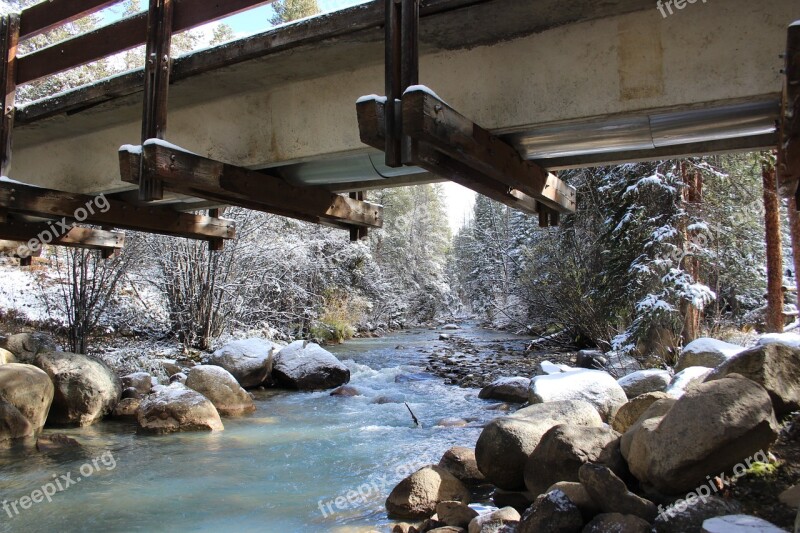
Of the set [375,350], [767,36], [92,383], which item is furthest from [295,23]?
[375,350]

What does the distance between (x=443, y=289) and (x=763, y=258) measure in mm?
29980

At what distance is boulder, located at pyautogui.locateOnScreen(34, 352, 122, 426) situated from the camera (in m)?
9.23

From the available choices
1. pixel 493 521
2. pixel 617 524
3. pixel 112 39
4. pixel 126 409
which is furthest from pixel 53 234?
pixel 617 524

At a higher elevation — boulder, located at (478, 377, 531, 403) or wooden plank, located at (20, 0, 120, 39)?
wooden plank, located at (20, 0, 120, 39)

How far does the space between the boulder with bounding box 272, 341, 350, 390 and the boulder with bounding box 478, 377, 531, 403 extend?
10.9 ft

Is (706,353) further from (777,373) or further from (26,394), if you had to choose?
(26,394)

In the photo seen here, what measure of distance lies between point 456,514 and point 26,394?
21.3ft

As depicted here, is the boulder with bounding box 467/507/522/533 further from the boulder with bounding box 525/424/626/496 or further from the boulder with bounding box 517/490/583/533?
the boulder with bounding box 525/424/626/496

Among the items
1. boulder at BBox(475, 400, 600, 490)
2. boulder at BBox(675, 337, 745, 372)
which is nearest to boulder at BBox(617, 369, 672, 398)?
boulder at BBox(675, 337, 745, 372)

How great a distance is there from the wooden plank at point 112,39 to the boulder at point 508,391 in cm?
808

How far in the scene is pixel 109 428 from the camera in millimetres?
9188

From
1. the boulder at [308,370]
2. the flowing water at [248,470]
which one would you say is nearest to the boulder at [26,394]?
the flowing water at [248,470]

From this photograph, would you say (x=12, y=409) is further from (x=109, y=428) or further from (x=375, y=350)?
(x=375, y=350)

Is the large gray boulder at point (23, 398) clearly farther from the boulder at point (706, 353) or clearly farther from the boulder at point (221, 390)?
the boulder at point (706, 353)
